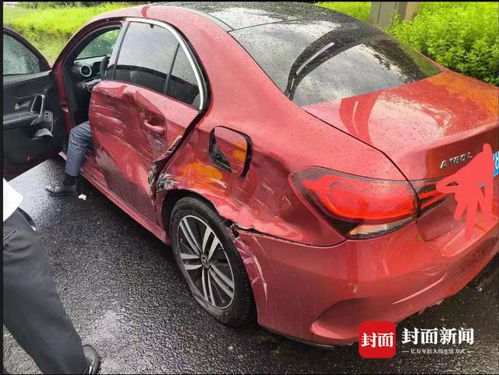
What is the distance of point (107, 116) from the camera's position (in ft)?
9.21

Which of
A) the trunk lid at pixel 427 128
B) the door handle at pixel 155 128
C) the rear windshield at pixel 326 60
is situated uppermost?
the rear windshield at pixel 326 60

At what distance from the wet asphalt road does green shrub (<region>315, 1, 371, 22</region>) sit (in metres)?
4.37

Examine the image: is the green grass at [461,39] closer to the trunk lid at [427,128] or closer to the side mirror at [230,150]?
→ the trunk lid at [427,128]

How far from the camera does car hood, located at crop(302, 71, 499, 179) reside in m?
1.64

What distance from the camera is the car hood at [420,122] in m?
1.64

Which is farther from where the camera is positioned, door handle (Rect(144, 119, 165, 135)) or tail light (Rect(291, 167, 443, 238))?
door handle (Rect(144, 119, 165, 135))

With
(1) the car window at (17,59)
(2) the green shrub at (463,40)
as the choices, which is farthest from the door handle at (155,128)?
(2) the green shrub at (463,40)

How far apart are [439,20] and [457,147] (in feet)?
9.74

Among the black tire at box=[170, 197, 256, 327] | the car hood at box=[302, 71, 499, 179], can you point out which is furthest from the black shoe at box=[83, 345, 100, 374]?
the car hood at box=[302, 71, 499, 179]

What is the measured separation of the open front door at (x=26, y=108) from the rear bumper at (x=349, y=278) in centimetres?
203

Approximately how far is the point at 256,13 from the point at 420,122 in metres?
1.24

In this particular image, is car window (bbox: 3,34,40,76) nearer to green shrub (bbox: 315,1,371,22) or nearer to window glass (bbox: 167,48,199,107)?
window glass (bbox: 167,48,199,107)

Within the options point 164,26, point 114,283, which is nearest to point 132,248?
point 114,283

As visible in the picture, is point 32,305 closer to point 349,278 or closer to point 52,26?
point 349,278
